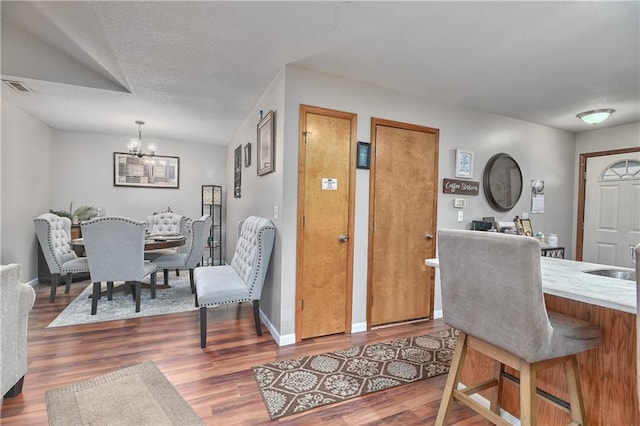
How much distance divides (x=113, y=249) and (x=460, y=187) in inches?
149

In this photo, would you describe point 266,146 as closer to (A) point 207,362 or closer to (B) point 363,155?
(B) point 363,155

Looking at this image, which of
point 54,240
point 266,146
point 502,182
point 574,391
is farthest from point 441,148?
point 54,240

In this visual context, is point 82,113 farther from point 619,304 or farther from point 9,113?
point 619,304

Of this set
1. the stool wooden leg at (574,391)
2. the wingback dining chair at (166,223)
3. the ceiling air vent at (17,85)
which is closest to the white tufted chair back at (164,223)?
the wingback dining chair at (166,223)

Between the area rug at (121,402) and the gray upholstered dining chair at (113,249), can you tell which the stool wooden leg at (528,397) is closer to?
the area rug at (121,402)

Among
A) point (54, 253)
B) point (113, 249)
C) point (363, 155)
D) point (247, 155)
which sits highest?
point (247, 155)

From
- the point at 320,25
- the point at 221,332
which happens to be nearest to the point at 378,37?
the point at 320,25

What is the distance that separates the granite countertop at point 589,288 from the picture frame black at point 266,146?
2181mm

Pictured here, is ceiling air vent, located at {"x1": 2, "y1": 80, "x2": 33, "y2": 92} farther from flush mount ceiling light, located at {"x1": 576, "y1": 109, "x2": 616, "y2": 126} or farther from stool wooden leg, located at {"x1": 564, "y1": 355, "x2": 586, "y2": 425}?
flush mount ceiling light, located at {"x1": 576, "y1": 109, "x2": 616, "y2": 126}

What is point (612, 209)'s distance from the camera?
13.5 ft

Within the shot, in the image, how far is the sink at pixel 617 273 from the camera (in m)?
1.59

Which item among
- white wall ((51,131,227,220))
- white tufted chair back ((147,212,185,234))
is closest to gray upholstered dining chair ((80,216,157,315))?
white tufted chair back ((147,212,185,234))

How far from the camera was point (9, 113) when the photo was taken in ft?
11.7

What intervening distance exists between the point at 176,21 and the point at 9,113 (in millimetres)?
3197
